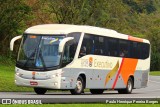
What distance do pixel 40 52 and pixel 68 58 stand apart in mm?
1411

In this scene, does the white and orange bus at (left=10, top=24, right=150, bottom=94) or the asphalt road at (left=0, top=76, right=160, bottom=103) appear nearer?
the asphalt road at (left=0, top=76, right=160, bottom=103)

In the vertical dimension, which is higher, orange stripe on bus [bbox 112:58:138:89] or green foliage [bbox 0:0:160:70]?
green foliage [bbox 0:0:160:70]

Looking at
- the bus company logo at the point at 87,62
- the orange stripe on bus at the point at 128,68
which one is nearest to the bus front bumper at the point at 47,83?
the bus company logo at the point at 87,62

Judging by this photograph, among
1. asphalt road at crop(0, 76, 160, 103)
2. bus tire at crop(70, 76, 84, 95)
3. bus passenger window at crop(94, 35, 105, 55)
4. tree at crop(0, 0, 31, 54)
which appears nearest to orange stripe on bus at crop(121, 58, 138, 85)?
asphalt road at crop(0, 76, 160, 103)

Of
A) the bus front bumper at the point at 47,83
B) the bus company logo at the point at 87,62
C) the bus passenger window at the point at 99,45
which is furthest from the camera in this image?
the bus passenger window at the point at 99,45

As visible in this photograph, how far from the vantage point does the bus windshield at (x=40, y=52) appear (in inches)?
923

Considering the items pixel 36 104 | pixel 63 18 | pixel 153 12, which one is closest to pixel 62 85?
pixel 36 104

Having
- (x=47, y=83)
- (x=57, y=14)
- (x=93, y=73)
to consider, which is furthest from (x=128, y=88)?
(x=47, y=83)

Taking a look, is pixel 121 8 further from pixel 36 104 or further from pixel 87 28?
pixel 36 104

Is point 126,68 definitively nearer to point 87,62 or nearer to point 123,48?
point 123,48

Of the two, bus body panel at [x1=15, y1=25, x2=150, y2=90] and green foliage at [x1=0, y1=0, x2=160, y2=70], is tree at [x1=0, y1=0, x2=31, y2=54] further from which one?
bus body panel at [x1=15, y1=25, x2=150, y2=90]

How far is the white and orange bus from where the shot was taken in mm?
23406

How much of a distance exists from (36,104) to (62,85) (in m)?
8.34

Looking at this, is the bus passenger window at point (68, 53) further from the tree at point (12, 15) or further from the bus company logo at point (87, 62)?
the tree at point (12, 15)
